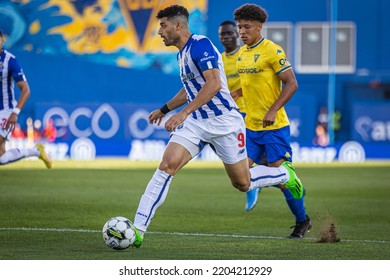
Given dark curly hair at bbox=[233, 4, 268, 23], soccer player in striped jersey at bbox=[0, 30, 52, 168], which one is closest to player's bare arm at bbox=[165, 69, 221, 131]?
dark curly hair at bbox=[233, 4, 268, 23]

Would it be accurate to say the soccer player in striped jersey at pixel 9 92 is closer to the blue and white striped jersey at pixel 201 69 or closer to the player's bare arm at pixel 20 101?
the player's bare arm at pixel 20 101

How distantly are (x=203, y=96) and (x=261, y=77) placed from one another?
2.27m

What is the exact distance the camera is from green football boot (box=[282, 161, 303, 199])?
10.2 meters

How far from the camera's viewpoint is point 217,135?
912 centimetres

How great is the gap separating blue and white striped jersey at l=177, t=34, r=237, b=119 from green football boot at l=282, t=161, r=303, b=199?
4.22ft

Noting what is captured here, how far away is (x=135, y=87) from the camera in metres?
41.1

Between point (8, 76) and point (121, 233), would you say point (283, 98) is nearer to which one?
point (121, 233)

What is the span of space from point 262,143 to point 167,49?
29598 millimetres

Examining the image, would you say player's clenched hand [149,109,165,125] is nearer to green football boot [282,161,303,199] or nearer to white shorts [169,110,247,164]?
white shorts [169,110,247,164]

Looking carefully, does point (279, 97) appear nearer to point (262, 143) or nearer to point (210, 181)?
point (262, 143)

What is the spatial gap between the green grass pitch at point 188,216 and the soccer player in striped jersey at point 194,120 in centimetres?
56

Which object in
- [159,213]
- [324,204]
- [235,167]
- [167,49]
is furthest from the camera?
[167,49]

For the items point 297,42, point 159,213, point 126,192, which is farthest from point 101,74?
point 159,213

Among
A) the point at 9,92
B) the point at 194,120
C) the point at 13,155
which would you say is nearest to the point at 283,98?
the point at 194,120
